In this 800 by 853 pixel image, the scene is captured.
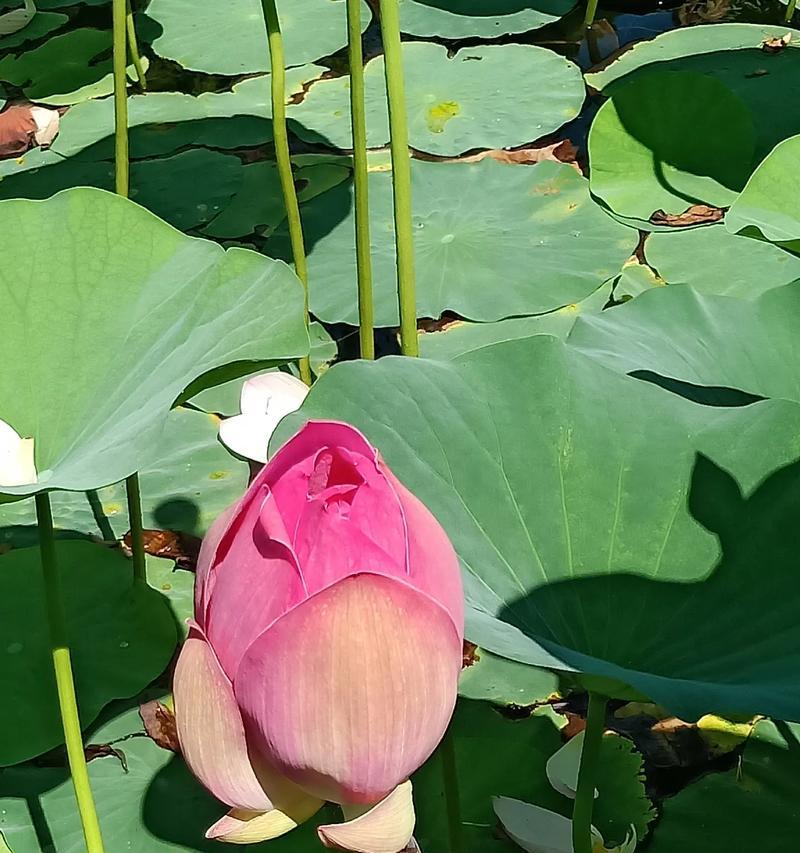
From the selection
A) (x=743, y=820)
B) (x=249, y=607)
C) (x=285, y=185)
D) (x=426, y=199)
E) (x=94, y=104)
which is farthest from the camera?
(x=94, y=104)

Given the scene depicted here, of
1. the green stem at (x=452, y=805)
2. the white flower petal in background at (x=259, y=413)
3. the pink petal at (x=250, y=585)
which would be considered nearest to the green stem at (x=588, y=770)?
the green stem at (x=452, y=805)

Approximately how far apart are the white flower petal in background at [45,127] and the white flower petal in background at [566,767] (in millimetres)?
1753

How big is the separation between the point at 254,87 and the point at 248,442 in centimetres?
148

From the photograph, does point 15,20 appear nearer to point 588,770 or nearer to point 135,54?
point 135,54

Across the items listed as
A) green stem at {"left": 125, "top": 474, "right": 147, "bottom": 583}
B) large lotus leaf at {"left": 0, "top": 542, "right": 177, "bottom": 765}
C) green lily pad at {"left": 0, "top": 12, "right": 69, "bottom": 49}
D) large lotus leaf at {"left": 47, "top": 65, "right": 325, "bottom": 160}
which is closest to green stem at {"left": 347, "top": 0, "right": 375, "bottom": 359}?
green stem at {"left": 125, "top": 474, "right": 147, "bottom": 583}

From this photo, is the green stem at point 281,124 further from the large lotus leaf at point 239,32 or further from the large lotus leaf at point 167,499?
the large lotus leaf at point 239,32

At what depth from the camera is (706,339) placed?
0.92 m

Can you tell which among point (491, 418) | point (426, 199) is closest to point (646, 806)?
point (491, 418)

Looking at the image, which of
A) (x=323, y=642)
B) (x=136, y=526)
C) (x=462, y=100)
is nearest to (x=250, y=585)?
(x=323, y=642)

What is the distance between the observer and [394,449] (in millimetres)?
773

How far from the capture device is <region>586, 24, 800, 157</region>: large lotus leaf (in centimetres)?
193

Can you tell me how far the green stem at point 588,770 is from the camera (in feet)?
2.15

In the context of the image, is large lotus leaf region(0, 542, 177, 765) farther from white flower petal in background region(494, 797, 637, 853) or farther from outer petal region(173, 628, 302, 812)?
outer petal region(173, 628, 302, 812)

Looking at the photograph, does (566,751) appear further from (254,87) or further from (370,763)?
(254,87)
